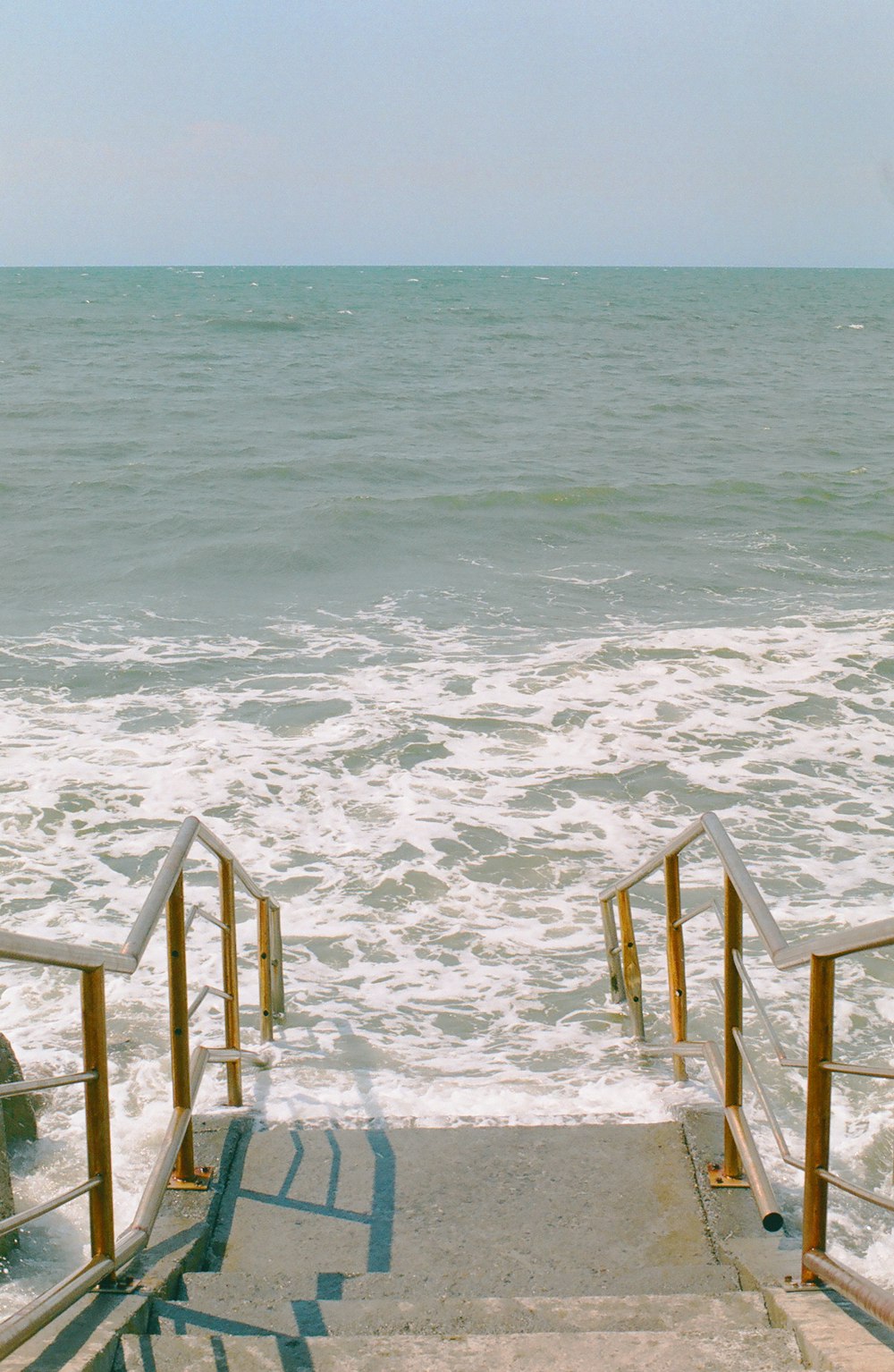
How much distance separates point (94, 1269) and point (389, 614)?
10619 mm

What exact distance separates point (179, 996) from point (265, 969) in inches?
69.7

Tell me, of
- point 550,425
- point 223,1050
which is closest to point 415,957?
point 223,1050

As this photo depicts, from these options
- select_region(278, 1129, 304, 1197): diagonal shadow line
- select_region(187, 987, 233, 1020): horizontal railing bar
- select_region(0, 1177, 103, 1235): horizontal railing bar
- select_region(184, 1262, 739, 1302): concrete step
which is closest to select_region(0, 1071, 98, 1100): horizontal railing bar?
select_region(0, 1177, 103, 1235): horizontal railing bar

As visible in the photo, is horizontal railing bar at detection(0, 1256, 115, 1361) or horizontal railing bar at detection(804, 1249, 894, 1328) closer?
horizontal railing bar at detection(0, 1256, 115, 1361)

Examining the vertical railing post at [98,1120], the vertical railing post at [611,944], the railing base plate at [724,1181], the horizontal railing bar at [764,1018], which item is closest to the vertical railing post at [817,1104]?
the horizontal railing bar at [764,1018]

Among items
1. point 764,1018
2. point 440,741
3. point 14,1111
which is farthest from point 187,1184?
point 440,741

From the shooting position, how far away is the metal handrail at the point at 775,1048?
90.5 inches

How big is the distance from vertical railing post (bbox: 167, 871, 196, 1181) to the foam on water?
671 mm

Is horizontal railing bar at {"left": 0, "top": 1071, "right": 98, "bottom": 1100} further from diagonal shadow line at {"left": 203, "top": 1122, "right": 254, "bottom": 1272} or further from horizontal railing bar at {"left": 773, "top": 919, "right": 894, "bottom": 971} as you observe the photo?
horizontal railing bar at {"left": 773, "top": 919, "right": 894, "bottom": 971}

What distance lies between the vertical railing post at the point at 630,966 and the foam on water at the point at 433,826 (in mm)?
204

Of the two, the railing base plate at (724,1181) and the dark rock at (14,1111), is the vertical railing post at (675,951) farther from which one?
the dark rock at (14,1111)

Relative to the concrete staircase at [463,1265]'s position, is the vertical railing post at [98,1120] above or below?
above

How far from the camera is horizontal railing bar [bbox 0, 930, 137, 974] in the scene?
2.03 meters

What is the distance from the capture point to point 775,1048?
→ 287 cm
